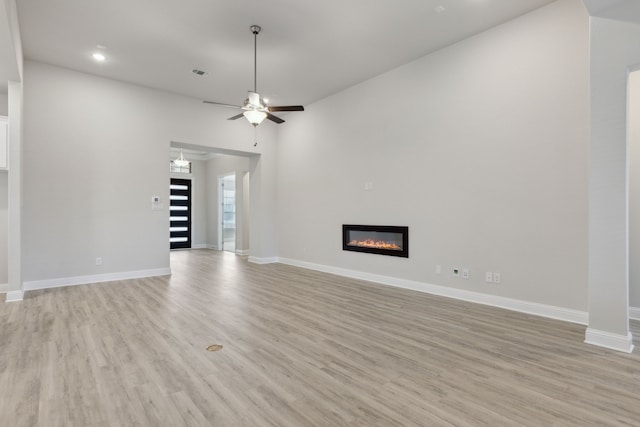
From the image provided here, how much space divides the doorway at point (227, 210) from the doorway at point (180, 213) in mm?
1372

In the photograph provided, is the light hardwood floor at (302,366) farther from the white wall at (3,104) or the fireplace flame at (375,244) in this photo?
the white wall at (3,104)

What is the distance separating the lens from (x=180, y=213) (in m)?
11.2

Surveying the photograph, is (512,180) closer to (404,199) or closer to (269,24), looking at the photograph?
(404,199)

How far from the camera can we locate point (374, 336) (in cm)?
313

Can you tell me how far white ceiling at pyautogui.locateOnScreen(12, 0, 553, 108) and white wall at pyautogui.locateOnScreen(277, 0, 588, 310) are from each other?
379 mm

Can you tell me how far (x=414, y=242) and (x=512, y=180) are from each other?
62.6 inches

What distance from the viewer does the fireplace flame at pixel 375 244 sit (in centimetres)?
534

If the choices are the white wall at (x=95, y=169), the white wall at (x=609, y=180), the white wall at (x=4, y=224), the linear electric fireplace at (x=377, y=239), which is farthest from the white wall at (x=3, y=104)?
the white wall at (x=609, y=180)

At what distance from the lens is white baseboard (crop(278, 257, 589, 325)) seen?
11.6 ft

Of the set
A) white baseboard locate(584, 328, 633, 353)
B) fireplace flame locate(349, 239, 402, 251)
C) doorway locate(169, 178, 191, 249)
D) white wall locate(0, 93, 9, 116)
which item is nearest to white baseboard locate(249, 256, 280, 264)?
fireplace flame locate(349, 239, 402, 251)

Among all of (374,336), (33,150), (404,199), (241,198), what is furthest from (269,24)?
(241,198)

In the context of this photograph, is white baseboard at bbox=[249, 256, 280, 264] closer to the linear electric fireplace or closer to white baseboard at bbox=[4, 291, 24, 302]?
the linear electric fireplace

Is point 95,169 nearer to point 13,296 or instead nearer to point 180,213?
point 13,296

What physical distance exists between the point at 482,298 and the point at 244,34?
4556 mm
